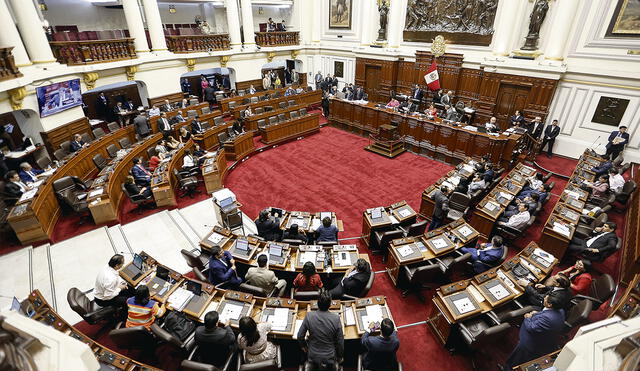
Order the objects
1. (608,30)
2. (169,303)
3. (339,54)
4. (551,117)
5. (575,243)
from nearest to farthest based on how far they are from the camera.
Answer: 1. (169,303)
2. (575,243)
3. (608,30)
4. (551,117)
5. (339,54)

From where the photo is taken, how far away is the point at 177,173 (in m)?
9.01

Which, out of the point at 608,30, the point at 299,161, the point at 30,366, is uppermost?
the point at 608,30

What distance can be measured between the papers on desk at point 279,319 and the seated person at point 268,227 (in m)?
2.12

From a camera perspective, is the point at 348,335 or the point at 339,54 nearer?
the point at 348,335

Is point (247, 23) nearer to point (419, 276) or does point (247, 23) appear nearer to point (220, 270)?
point (220, 270)

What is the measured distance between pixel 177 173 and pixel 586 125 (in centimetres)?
1410

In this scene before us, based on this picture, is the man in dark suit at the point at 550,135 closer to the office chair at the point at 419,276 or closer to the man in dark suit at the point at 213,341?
the office chair at the point at 419,276

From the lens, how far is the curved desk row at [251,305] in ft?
14.1

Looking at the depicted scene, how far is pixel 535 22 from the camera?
36.9 feet

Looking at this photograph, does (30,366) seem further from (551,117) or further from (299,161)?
(551,117)

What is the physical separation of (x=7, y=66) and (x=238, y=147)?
21.3 feet

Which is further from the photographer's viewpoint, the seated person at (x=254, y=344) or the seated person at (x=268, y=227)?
the seated person at (x=268, y=227)

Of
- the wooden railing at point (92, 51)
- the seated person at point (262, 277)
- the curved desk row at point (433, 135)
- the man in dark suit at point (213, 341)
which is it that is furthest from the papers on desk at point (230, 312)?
the wooden railing at point (92, 51)

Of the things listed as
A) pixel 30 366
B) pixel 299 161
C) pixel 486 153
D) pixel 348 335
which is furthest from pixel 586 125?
pixel 30 366
